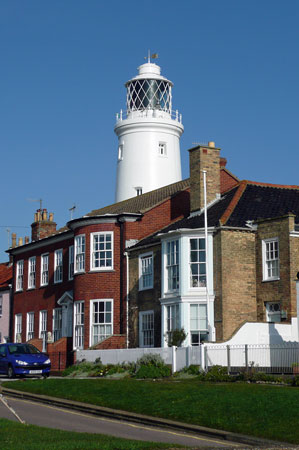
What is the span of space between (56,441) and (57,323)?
107 ft

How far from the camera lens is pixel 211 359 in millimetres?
28953

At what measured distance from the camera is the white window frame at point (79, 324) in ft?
135

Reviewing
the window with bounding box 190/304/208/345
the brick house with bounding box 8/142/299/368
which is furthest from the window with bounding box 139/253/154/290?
the window with bounding box 190/304/208/345

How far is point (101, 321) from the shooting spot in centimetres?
4044

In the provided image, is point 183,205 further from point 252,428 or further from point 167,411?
point 252,428

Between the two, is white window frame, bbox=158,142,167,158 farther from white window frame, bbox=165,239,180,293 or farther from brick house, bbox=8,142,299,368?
white window frame, bbox=165,239,180,293

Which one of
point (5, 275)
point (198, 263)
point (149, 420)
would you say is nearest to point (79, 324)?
point (198, 263)

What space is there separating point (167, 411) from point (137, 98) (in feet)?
141

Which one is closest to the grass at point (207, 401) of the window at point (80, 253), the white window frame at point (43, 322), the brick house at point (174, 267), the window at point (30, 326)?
the brick house at point (174, 267)

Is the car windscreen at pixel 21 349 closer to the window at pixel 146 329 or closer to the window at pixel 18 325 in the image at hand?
the window at pixel 146 329

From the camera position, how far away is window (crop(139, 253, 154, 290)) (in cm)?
3869

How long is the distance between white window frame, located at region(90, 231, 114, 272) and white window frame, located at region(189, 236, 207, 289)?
21.9 ft

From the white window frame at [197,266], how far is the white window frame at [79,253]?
8447 millimetres

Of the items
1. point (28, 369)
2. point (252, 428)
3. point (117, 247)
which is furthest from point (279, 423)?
point (117, 247)
